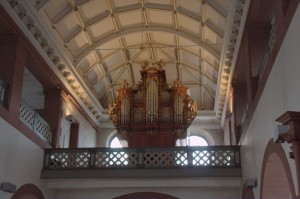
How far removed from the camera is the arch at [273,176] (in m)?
8.69

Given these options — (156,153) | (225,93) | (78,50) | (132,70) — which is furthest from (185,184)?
(132,70)

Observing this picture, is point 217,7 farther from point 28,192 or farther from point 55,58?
point 28,192

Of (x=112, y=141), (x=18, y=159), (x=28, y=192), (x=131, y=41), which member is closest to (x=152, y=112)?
(x=131, y=41)

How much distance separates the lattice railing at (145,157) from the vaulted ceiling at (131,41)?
2.93 metres

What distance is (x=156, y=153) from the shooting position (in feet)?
44.3

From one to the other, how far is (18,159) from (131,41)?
23.8 feet

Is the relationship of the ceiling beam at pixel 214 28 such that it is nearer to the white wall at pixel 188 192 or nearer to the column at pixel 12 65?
the white wall at pixel 188 192

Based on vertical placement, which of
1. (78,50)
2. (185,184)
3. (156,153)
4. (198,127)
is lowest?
(185,184)

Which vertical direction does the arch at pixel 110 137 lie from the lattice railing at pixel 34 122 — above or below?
above

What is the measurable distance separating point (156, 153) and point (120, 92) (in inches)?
152

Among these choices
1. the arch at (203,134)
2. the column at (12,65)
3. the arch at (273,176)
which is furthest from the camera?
the arch at (203,134)

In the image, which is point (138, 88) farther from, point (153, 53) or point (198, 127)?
point (198, 127)

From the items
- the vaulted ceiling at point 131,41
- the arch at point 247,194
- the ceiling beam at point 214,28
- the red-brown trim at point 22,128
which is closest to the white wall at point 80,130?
the vaulted ceiling at point 131,41

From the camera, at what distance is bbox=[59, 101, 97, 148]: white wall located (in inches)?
629
